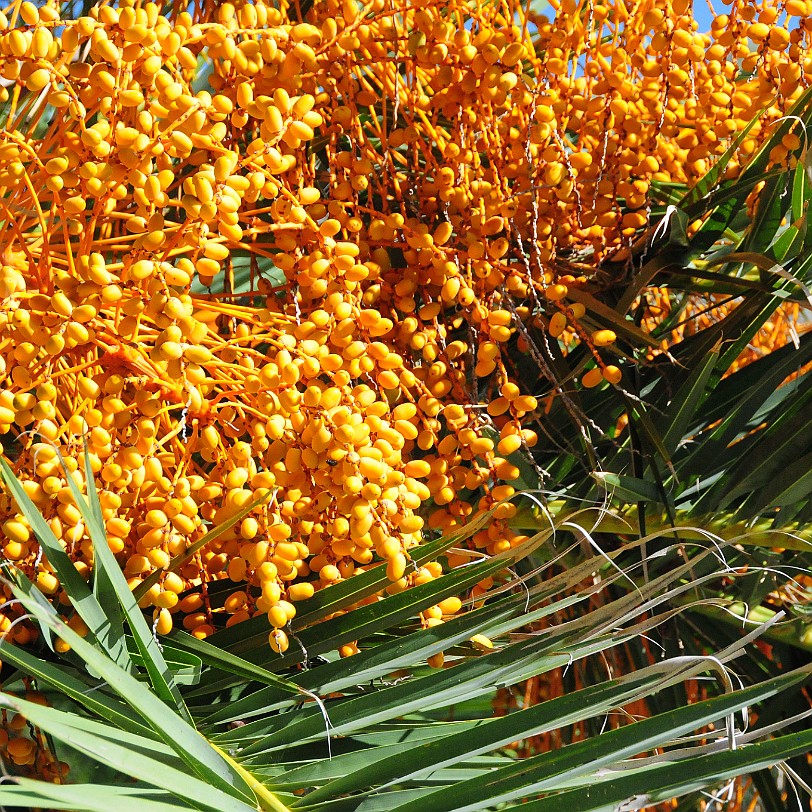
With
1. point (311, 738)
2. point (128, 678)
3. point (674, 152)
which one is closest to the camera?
point (128, 678)

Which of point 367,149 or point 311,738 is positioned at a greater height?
point 367,149

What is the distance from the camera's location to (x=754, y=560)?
108cm

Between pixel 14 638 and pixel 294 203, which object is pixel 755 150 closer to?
pixel 294 203

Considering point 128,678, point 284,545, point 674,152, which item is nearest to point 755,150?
point 674,152

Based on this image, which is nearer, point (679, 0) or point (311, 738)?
point (311, 738)

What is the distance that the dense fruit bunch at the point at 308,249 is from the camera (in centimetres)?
69

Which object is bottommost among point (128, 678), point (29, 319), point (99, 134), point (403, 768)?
point (403, 768)

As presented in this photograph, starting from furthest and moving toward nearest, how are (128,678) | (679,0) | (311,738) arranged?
(679,0) → (311,738) → (128,678)

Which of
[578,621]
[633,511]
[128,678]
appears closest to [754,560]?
[633,511]

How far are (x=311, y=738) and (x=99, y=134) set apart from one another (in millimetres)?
482

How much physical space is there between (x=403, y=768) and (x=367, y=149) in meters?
0.57

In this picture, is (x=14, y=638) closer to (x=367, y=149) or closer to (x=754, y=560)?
(x=367, y=149)

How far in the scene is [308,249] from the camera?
0.91m

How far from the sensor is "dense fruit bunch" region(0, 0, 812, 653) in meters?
0.69
